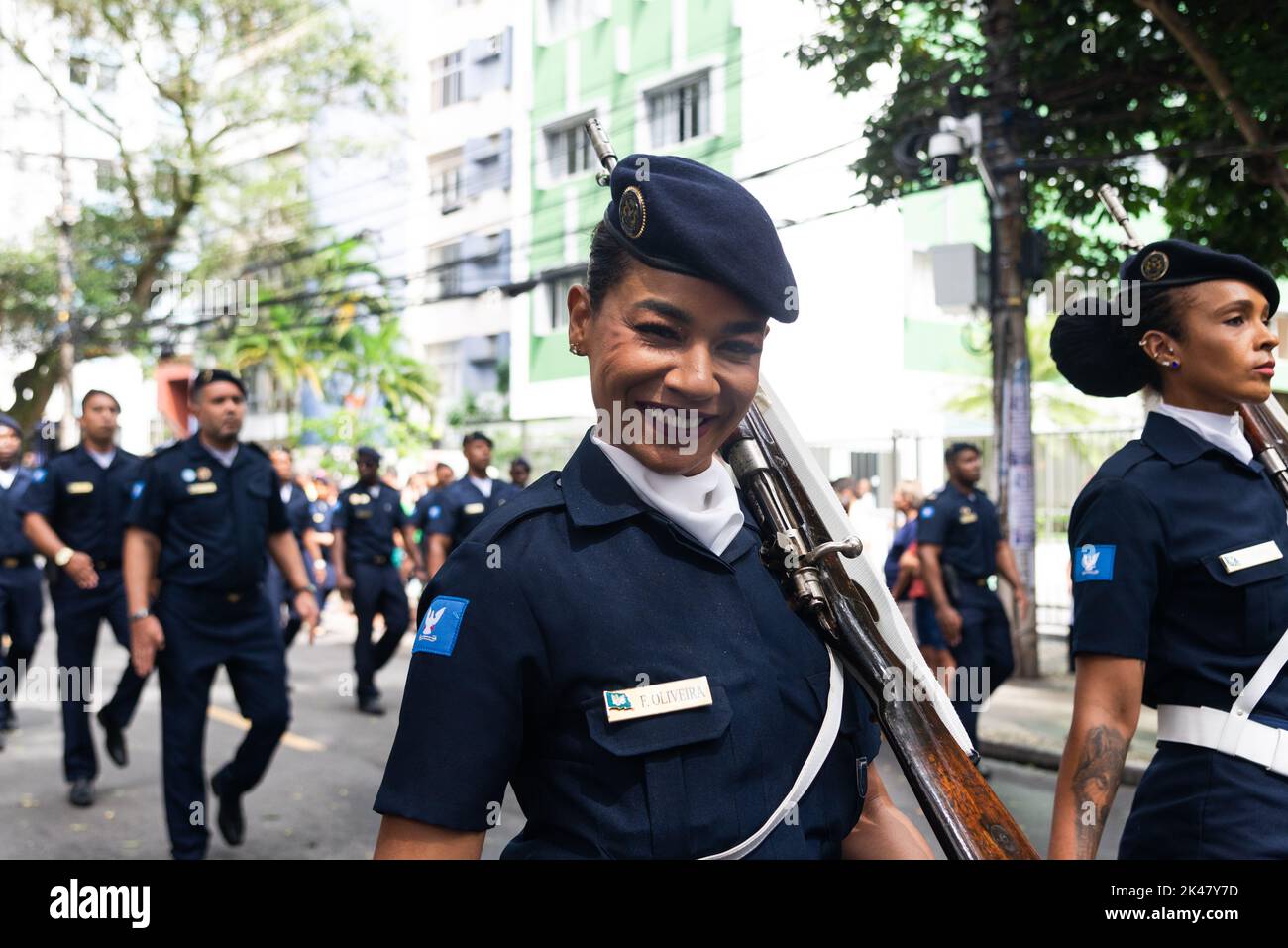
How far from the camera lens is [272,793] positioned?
6727 millimetres

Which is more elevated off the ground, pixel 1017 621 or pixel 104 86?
pixel 104 86

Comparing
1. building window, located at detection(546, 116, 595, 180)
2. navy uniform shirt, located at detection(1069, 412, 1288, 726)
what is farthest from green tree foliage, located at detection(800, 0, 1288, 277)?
building window, located at detection(546, 116, 595, 180)

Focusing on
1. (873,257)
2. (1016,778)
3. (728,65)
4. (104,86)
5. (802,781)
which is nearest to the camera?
(802,781)

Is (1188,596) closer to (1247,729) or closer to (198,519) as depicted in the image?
(1247,729)

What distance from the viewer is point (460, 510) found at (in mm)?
9617

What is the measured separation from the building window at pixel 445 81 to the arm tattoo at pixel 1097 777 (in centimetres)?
2618

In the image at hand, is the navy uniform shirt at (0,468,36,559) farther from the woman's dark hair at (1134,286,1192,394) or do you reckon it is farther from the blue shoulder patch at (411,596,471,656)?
the blue shoulder patch at (411,596,471,656)

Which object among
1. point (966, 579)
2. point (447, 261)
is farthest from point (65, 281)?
point (966, 579)

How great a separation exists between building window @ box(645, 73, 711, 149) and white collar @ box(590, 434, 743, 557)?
1616 cm
